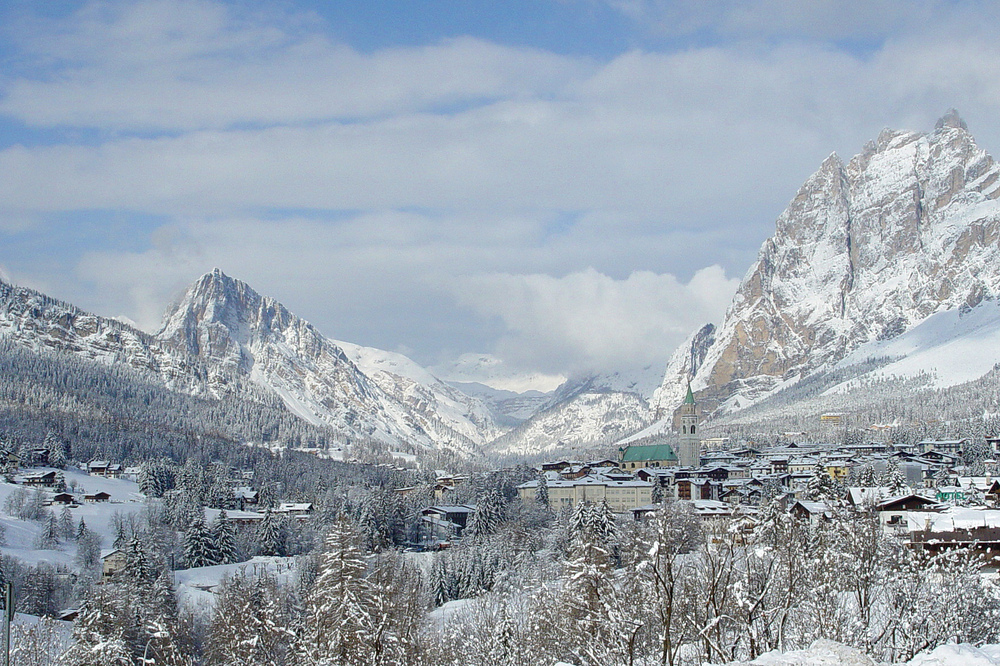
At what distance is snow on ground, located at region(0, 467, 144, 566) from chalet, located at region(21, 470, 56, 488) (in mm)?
2935

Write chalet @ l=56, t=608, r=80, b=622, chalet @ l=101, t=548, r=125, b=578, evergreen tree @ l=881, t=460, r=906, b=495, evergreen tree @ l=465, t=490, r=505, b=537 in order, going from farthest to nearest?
evergreen tree @ l=465, t=490, r=505, b=537 < chalet @ l=101, t=548, r=125, b=578 < evergreen tree @ l=881, t=460, r=906, b=495 < chalet @ l=56, t=608, r=80, b=622

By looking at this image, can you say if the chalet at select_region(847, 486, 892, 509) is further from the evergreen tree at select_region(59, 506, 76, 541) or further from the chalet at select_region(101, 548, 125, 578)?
the evergreen tree at select_region(59, 506, 76, 541)

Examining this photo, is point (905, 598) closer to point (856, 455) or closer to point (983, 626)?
point (983, 626)

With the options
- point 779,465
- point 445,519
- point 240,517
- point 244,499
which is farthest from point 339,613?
point 779,465

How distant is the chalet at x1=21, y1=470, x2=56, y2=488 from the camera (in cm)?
17662

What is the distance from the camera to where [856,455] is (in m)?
190

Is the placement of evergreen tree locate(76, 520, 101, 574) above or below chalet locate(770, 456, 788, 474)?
below

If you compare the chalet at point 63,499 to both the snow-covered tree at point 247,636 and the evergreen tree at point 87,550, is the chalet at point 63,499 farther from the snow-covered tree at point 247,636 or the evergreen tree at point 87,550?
the snow-covered tree at point 247,636

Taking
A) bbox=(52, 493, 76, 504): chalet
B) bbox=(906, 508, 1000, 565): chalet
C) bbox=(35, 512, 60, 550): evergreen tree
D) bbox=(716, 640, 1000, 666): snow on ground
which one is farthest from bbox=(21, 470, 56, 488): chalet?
bbox=(716, 640, 1000, 666): snow on ground

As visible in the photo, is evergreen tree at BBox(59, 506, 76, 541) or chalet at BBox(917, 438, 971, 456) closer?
evergreen tree at BBox(59, 506, 76, 541)

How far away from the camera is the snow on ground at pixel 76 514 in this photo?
127 m

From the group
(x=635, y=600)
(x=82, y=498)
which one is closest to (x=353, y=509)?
(x=82, y=498)

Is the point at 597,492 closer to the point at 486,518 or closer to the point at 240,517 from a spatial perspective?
the point at 486,518

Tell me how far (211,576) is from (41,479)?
77140mm
